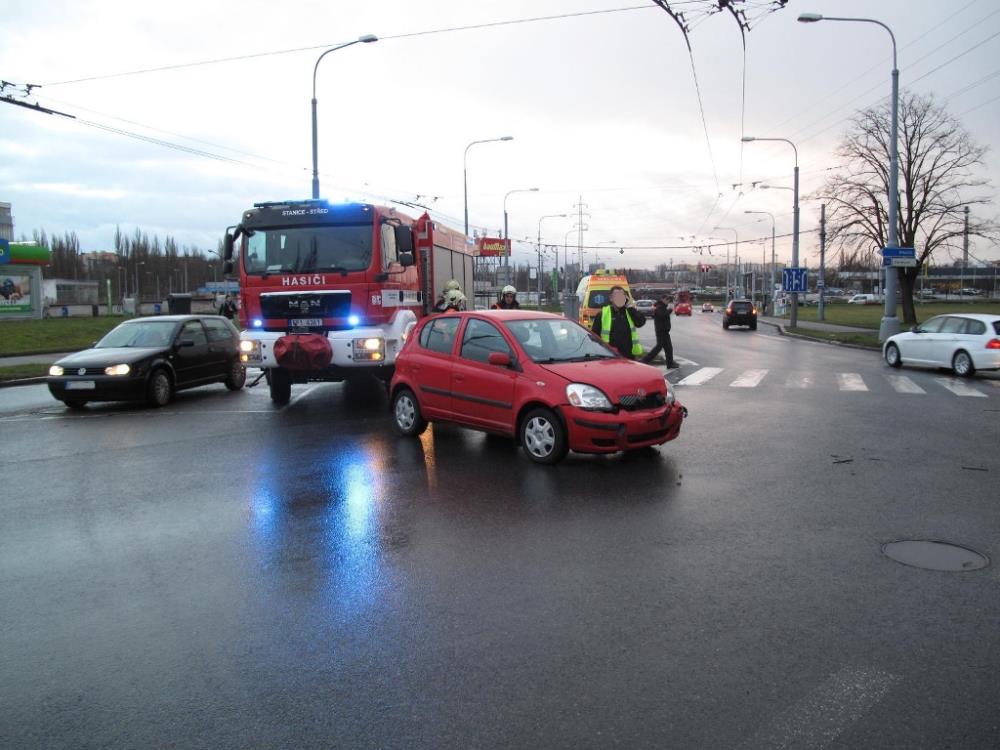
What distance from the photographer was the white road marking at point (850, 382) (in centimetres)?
1509

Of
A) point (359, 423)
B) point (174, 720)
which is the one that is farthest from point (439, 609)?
point (359, 423)

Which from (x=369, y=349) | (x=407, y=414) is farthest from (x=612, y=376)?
(x=369, y=349)

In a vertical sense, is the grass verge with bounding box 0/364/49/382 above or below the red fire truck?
below

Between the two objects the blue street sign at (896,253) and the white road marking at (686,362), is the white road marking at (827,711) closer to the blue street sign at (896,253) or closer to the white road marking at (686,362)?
the white road marking at (686,362)

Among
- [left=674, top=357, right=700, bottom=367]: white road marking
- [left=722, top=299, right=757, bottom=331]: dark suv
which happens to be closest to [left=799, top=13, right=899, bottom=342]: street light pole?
[left=674, top=357, right=700, bottom=367]: white road marking

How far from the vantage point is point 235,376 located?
16141 millimetres

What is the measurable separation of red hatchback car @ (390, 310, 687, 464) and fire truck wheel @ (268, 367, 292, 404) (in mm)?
3727

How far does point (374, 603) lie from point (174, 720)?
4.73ft

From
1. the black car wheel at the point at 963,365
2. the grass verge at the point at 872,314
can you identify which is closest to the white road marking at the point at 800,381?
the black car wheel at the point at 963,365

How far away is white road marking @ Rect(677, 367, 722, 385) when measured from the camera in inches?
643

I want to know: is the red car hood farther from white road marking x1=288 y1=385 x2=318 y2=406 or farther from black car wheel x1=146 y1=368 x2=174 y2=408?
black car wheel x1=146 y1=368 x2=174 y2=408

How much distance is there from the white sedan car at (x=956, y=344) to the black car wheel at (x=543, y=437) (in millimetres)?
12800

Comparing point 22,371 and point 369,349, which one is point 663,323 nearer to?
point 369,349

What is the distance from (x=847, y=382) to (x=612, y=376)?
32.4ft
